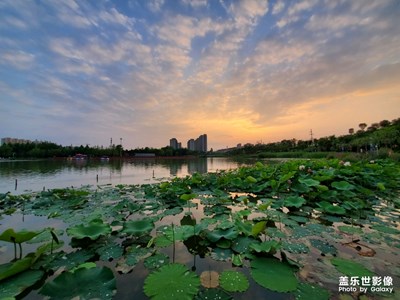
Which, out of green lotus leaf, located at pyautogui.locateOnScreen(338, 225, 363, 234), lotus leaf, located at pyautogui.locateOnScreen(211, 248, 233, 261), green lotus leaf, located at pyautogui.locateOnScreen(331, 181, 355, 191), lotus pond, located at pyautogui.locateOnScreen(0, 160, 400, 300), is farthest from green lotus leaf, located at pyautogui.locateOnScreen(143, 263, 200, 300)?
green lotus leaf, located at pyautogui.locateOnScreen(331, 181, 355, 191)

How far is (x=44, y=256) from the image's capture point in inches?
101

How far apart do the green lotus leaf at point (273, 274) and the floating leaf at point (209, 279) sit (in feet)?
1.22

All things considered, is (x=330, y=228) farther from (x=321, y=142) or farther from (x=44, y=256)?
(x=321, y=142)

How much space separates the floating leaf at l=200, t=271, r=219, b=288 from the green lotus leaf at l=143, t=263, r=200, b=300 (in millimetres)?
206

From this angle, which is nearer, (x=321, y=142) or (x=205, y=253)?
(x=205, y=253)

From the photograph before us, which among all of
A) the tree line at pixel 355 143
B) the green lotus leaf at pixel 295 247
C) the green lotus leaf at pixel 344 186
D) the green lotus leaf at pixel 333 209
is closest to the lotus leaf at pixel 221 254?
the green lotus leaf at pixel 295 247

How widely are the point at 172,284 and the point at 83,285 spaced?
0.77 m

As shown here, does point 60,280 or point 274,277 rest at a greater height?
point 60,280

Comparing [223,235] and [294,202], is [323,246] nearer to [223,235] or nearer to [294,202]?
[223,235]

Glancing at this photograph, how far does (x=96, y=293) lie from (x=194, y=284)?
32.1 inches

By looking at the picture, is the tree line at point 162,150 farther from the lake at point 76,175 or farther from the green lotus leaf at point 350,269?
the green lotus leaf at point 350,269

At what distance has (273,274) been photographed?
6.64 feet

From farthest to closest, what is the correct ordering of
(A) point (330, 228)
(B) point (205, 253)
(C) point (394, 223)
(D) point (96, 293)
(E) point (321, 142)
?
(E) point (321, 142), (C) point (394, 223), (A) point (330, 228), (B) point (205, 253), (D) point (96, 293)

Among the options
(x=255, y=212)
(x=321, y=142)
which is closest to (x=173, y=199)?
(x=255, y=212)
